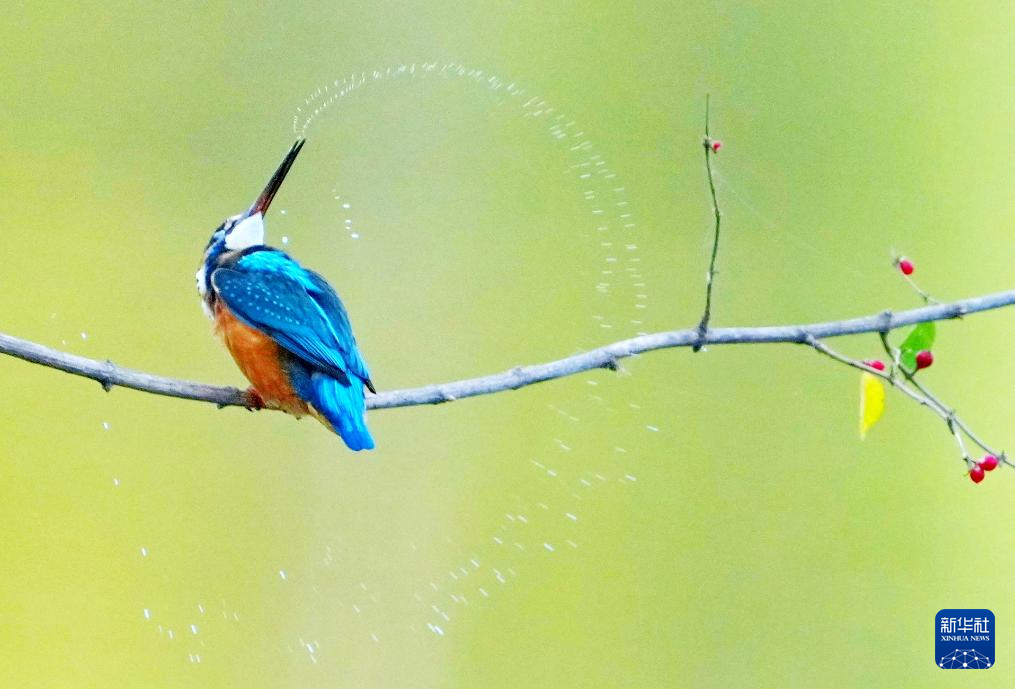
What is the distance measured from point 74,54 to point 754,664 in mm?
1413

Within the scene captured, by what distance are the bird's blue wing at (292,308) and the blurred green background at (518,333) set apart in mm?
59

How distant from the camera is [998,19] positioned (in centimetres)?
171

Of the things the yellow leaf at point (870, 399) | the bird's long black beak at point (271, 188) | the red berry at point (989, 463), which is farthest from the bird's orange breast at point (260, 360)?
the red berry at point (989, 463)

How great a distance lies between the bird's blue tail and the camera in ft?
4.39

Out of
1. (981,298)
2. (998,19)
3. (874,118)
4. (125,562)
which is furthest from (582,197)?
(125,562)

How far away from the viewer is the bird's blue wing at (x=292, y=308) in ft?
4.65

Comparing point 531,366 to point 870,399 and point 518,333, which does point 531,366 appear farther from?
point 870,399

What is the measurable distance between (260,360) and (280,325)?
0.06m

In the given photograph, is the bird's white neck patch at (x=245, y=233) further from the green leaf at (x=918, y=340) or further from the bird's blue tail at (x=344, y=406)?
the green leaf at (x=918, y=340)

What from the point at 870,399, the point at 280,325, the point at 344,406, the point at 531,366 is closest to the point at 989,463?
the point at 870,399

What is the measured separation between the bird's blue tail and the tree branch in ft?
0.14

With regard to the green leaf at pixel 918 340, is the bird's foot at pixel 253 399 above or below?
below

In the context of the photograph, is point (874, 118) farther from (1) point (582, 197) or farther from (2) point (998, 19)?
(1) point (582, 197)

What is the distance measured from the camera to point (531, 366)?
4.82 feet
